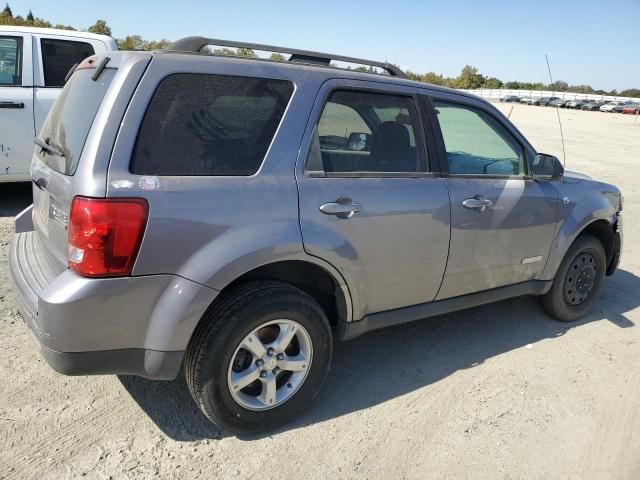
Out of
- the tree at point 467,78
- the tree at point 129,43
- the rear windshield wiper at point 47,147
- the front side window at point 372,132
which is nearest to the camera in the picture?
the rear windshield wiper at point 47,147

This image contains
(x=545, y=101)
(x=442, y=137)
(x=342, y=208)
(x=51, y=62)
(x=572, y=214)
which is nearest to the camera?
(x=342, y=208)

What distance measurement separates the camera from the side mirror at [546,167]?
3906 millimetres

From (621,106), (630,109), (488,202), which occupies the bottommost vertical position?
(488,202)

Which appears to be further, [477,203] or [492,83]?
[492,83]

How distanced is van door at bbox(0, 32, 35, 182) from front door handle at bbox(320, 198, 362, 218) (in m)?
4.79

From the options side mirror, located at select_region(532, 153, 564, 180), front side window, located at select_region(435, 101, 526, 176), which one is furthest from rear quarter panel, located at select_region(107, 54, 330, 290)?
side mirror, located at select_region(532, 153, 564, 180)

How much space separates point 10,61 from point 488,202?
5.58m

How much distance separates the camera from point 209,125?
2.51 m

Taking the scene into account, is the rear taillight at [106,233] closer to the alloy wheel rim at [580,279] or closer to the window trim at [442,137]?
the window trim at [442,137]

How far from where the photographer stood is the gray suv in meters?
2.30

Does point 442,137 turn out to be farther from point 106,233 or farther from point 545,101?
point 545,101

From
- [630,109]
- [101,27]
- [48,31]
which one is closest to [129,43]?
[101,27]

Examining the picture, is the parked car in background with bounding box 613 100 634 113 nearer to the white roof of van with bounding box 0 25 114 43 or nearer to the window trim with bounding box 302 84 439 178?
the white roof of van with bounding box 0 25 114 43

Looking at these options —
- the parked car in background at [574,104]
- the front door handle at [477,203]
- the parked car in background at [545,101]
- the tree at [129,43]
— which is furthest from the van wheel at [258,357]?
the parked car in background at [545,101]
